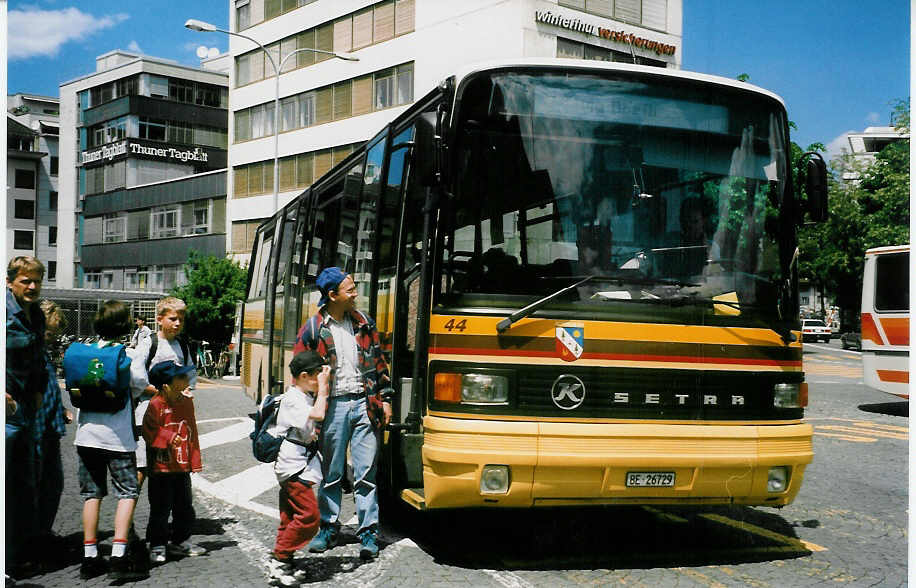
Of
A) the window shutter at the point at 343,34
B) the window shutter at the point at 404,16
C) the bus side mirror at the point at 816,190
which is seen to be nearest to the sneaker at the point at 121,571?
the bus side mirror at the point at 816,190

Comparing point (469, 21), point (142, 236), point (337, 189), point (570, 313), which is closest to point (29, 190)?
point (337, 189)

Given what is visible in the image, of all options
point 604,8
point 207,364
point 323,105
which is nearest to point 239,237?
point 323,105

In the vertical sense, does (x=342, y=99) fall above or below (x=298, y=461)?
above

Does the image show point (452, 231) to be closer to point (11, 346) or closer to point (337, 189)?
point (11, 346)

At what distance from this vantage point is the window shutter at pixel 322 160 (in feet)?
128

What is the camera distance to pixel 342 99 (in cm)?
3784

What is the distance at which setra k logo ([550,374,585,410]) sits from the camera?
5648mm

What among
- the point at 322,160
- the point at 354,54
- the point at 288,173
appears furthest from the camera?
the point at 288,173

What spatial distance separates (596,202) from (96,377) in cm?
316

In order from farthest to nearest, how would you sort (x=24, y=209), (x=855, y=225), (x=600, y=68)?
1. (x=855, y=225)
2. (x=24, y=209)
3. (x=600, y=68)

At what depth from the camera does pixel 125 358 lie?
18.3ft

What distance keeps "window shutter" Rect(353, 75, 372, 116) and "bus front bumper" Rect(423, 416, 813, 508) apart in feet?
104

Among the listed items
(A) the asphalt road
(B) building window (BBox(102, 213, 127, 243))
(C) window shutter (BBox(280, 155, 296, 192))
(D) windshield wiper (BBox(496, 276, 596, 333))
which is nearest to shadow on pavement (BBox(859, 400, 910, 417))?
(A) the asphalt road

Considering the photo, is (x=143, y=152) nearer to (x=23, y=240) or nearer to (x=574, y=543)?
(x=23, y=240)
